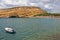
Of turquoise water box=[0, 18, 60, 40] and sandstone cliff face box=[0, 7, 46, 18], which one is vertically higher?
turquoise water box=[0, 18, 60, 40]

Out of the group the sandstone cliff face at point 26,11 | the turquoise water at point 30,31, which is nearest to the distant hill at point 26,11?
the sandstone cliff face at point 26,11

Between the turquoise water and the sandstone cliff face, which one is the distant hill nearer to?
the sandstone cliff face

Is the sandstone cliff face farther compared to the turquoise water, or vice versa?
the sandstone cliff face

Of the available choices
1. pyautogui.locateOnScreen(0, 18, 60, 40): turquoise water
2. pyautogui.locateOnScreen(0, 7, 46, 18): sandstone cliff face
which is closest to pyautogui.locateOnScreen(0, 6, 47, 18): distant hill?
pyautogui.locateOnScreen(0, 7, 46, 18): sandstone cliff face

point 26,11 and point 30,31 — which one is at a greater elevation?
Answer: point 30,31

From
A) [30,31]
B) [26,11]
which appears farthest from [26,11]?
[30,31]

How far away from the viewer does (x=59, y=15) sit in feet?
348

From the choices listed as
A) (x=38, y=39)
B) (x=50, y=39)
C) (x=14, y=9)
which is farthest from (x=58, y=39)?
(x=14, y=9)

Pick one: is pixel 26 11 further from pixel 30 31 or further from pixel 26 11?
pixel 30 31

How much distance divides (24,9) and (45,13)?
2027 cm

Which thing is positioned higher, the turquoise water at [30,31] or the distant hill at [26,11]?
the turquoise water at [30,31]

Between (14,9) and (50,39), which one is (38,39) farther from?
(14,9)

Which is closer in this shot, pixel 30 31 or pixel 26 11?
pixel 30 31

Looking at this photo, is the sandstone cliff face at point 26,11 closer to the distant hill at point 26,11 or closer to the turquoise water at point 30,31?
the distant hill at point 26,11
